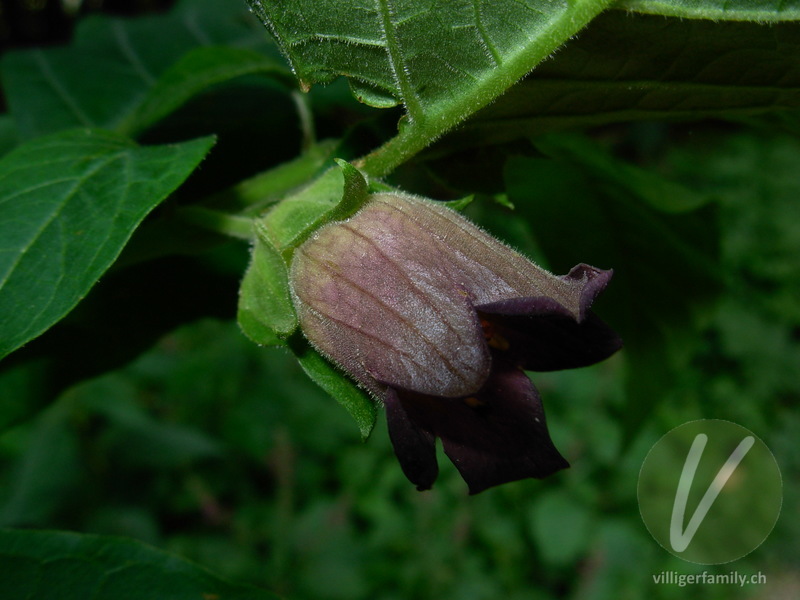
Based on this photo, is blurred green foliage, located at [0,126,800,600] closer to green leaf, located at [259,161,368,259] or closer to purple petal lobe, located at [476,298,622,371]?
green leaf, located at [259,161,368,259]

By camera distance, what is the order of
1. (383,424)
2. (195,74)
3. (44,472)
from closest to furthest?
1. (195,74)
2. (44,472)
3. (383,424)

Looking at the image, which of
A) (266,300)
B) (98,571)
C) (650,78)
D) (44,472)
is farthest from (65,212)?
(44,472)

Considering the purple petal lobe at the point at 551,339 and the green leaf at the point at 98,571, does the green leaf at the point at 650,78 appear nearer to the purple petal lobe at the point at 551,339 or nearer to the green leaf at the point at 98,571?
the purple petal lobe at the point at 551,339

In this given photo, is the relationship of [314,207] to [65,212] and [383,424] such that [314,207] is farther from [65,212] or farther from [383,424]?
[383,424]

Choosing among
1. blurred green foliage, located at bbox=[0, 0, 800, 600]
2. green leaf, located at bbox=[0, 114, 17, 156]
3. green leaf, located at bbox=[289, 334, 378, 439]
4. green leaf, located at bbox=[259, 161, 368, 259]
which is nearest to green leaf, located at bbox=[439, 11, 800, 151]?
blurred green foliage, located at bbox=[0, 0, 800, 600]

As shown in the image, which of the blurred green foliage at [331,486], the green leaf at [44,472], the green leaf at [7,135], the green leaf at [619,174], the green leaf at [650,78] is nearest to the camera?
the green leaf at [650,78]

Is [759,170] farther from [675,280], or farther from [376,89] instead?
[376,89]

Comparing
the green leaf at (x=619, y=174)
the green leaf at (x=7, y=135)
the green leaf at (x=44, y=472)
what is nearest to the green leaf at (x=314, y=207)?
the green leaf at (x=619, y=174)

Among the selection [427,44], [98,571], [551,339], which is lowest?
[98,571]
